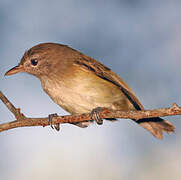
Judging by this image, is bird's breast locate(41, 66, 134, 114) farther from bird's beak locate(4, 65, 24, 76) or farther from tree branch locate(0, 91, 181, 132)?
bird's beak locate(4, 65, 24, 76)

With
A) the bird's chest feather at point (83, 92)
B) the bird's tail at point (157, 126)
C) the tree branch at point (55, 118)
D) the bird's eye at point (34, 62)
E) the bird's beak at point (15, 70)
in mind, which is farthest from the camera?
the bird's eye at point (34, 62)

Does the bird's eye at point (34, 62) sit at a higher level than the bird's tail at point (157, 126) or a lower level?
higher

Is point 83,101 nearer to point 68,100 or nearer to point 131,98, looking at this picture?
point 68,100

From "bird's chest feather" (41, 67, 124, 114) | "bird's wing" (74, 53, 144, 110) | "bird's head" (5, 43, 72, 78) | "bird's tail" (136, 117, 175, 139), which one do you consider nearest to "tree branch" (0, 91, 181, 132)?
"bird's chest feather" (41, 67, 124, 114)

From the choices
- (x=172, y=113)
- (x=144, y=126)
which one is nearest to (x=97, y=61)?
(x=144, y=126)

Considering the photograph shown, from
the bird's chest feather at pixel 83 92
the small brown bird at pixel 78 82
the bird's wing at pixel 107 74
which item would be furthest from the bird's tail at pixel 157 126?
the bird's chest feather at pixel 83 92

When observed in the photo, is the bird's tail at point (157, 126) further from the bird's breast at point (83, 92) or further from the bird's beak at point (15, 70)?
the bird's beak at point (15, 70)
